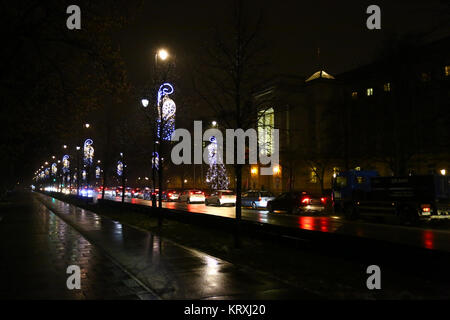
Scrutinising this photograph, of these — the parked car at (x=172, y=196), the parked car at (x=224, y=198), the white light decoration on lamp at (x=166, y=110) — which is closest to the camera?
the white light decoration on lamp at (x=166, y=110)

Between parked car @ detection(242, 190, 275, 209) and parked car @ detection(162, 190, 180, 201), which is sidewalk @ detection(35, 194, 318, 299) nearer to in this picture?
parked car @ detection(242, 190, 275, 209)

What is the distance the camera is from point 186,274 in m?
9.16

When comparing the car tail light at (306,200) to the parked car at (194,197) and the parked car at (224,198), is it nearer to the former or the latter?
the parked car at (224,198)

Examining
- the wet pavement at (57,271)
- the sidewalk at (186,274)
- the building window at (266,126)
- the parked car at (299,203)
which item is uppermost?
the building window at (266,126)

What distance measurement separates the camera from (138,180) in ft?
384

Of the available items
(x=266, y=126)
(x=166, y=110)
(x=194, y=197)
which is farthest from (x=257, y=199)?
(x=266, y=126)

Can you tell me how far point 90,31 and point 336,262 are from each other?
896 centimetres

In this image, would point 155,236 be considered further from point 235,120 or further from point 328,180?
point 328,180

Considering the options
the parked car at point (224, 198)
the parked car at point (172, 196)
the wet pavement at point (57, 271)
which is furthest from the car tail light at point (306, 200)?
the parked car at point (172, 196)

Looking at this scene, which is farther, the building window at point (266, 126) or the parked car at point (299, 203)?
the parked car at point (299, 203)

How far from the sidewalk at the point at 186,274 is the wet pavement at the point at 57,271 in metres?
0.37

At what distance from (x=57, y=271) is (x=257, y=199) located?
26666mm

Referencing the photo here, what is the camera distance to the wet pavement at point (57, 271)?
308 inches
